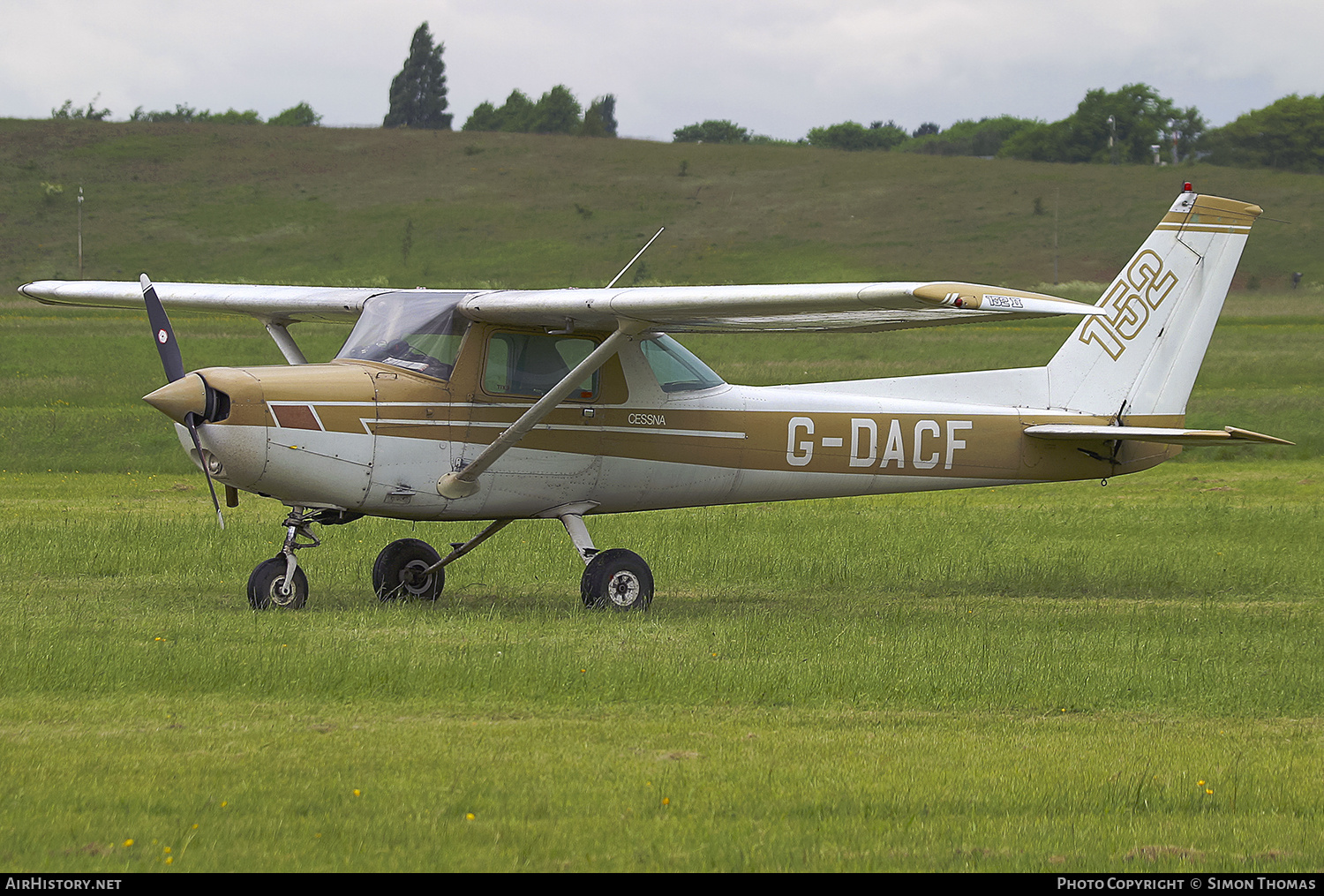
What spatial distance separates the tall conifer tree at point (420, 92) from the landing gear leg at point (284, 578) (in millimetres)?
→ 133929

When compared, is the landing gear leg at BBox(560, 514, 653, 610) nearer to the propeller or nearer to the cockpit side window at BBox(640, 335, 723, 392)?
the cockpit side window at BBox(640, 335, 723, 392)

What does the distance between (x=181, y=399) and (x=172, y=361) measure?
67 centimetres

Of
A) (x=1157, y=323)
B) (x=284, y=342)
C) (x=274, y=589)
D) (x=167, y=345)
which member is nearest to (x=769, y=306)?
(x=274, y=589)

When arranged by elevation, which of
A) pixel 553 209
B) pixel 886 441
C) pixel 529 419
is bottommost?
Answer: pixel 886 441

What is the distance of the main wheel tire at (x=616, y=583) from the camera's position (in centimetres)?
1101

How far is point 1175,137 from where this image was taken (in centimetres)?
12450

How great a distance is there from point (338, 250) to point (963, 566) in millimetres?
68510

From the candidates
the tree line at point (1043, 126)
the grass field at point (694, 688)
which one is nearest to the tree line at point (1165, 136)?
the tree line at point (1043, 126)

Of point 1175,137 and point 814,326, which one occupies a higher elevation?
point 1175,137

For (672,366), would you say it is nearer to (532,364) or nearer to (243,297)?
(532,364)

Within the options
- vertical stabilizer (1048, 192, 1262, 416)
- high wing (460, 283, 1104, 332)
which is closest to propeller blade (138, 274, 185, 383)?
high wing (460, 283, 1104, 332)

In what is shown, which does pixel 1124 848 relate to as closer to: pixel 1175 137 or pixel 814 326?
pixel 814 326

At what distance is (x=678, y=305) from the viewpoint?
10031 millimetres
